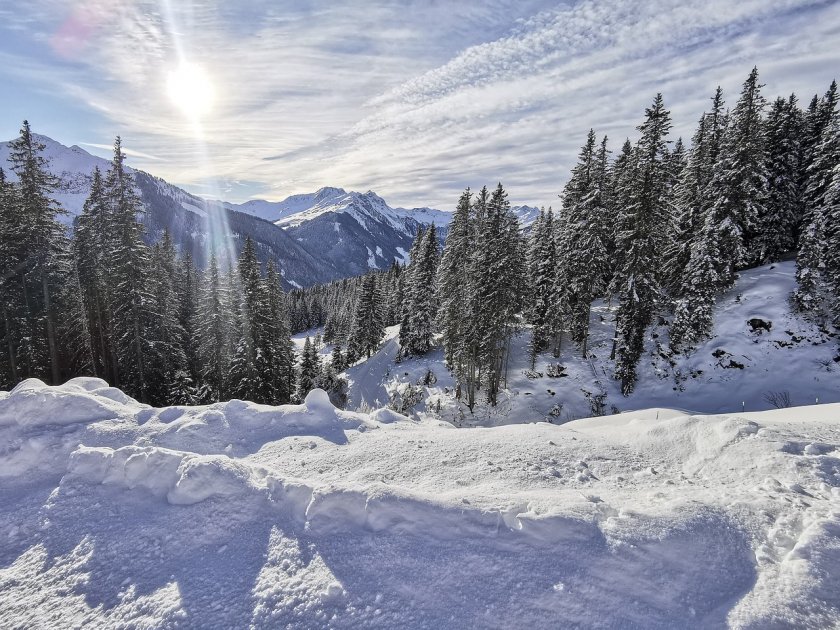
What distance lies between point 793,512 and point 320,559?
6394mm

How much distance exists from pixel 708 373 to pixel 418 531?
29177mm

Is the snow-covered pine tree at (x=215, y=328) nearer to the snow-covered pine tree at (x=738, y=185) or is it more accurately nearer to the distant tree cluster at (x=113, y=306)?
the distant tree cluster at (x=113, y=306)

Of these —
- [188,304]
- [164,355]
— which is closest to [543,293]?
[164,355]

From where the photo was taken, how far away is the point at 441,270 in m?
39.6

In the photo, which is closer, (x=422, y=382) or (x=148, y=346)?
(x=148, y=346)

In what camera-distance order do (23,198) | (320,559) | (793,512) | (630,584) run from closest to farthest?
(630,584) < (320,559) < (793,512) < (23,198)

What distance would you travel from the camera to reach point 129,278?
74.5ft

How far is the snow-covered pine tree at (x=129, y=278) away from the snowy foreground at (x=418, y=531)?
1682 cm

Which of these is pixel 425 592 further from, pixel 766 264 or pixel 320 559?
pixel 766 264

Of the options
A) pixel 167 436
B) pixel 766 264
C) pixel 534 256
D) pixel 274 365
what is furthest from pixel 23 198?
pixel 766 264

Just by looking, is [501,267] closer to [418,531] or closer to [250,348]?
[250,348]

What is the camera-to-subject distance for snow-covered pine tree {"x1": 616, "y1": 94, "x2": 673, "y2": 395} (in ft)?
77.3

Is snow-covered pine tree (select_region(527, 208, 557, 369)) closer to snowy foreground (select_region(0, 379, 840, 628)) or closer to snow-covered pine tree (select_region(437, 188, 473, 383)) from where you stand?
snow-covered pine tree (select_region(437, 188, 473, 383))

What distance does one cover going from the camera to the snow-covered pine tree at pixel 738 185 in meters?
26.6
